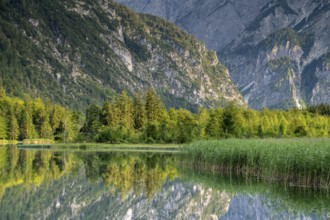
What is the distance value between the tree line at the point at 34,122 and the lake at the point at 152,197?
113 meters

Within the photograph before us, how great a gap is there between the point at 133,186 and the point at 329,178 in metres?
17.1

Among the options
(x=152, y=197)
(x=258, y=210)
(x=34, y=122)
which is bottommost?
(x=258, y=210)

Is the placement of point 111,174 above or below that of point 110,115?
below

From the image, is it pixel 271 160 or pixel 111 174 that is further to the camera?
pixel 111 174

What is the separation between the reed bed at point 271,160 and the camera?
4556 centimetres

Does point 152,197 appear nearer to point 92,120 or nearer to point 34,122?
point 92,120

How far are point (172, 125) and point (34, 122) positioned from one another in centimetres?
6516

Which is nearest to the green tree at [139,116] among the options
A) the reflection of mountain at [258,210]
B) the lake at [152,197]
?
the lake at [152,197]

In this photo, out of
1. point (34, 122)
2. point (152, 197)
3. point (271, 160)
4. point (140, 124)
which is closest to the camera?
point (152, 197)

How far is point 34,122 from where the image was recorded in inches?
7490

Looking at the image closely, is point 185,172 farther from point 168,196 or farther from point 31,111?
point 31,111

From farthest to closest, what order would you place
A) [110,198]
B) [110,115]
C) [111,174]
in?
[110,115] → [111,174] → [110,198]

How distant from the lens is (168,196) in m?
47.9

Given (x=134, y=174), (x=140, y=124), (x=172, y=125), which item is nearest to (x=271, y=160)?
(x=134, y=174)
